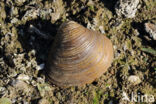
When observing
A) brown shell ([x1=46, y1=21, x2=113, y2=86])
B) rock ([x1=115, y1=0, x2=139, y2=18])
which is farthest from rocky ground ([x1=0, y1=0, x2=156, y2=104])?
brown shell ([x1=46, y1=21, x2=113, y2=86])

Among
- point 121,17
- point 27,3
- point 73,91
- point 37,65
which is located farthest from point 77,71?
point 27,3

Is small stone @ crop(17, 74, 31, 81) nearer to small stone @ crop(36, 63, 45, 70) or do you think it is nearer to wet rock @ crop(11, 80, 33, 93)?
wet rock @ crop(11, 80, 33, 93)

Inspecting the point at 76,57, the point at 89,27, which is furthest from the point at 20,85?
the point at 89,27

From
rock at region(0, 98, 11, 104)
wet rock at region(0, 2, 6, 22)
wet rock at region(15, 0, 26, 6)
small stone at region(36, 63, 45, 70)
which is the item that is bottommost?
rock at region(0, 98, 11, 104)

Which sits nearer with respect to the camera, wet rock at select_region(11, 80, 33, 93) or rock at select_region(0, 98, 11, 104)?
rock at select_region(0, 98, 11, 104)

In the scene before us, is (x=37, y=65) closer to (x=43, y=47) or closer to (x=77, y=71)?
(x=43, y=47)

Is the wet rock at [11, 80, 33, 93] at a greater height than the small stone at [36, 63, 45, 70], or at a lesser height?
lesser

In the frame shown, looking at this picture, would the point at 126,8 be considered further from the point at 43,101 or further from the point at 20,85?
the point at 20,85

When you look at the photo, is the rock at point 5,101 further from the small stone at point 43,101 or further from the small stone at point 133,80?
the small stone at point 133,80

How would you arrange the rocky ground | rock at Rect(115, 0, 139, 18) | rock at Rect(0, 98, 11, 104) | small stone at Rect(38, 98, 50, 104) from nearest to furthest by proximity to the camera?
rock at Rect(0, 98, 11, 104) → small stone at Rect(38, 98, 50, 104) → the rocky ground → rock at Rect(115, 0, 139, 18)
